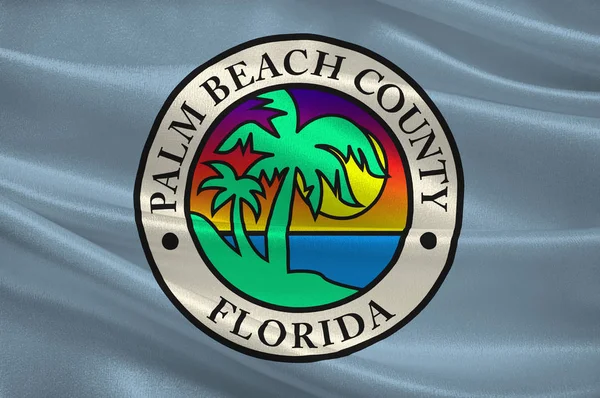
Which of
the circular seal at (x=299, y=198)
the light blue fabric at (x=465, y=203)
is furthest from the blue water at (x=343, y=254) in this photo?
the light blue fabric at (x=465, y=203)

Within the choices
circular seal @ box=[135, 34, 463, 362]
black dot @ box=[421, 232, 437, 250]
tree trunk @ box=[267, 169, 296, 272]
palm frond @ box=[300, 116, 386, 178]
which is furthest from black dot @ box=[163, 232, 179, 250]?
black dot @ box=[421, 232, 437, 250]

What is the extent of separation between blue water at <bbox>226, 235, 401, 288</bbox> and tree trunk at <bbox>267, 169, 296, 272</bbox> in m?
0.01

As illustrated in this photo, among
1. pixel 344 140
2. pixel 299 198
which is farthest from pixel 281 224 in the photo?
pixel 344 140

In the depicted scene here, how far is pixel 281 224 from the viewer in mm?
1714

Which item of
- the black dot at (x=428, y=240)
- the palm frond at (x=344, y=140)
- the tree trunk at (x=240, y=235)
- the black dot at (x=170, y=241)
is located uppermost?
the palm frond at (x=344, y=140)

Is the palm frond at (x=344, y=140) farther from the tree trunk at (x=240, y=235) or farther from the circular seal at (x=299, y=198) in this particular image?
the tree trunk at (x=240, y=235)

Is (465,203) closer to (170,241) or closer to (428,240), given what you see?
(428,240)

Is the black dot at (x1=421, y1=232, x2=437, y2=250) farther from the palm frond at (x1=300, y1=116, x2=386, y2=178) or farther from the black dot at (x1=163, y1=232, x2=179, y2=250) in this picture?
the black dot at (x1=163, y1=232, x2=179, y2=250)

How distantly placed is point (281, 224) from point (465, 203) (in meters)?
0.33

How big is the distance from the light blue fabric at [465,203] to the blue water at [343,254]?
0.40ft

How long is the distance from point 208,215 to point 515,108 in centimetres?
58

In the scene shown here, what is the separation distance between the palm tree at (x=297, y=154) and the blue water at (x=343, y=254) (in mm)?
24

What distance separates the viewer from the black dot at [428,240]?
172cm

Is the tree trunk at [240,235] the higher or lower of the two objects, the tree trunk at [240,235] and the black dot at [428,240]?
the lower
